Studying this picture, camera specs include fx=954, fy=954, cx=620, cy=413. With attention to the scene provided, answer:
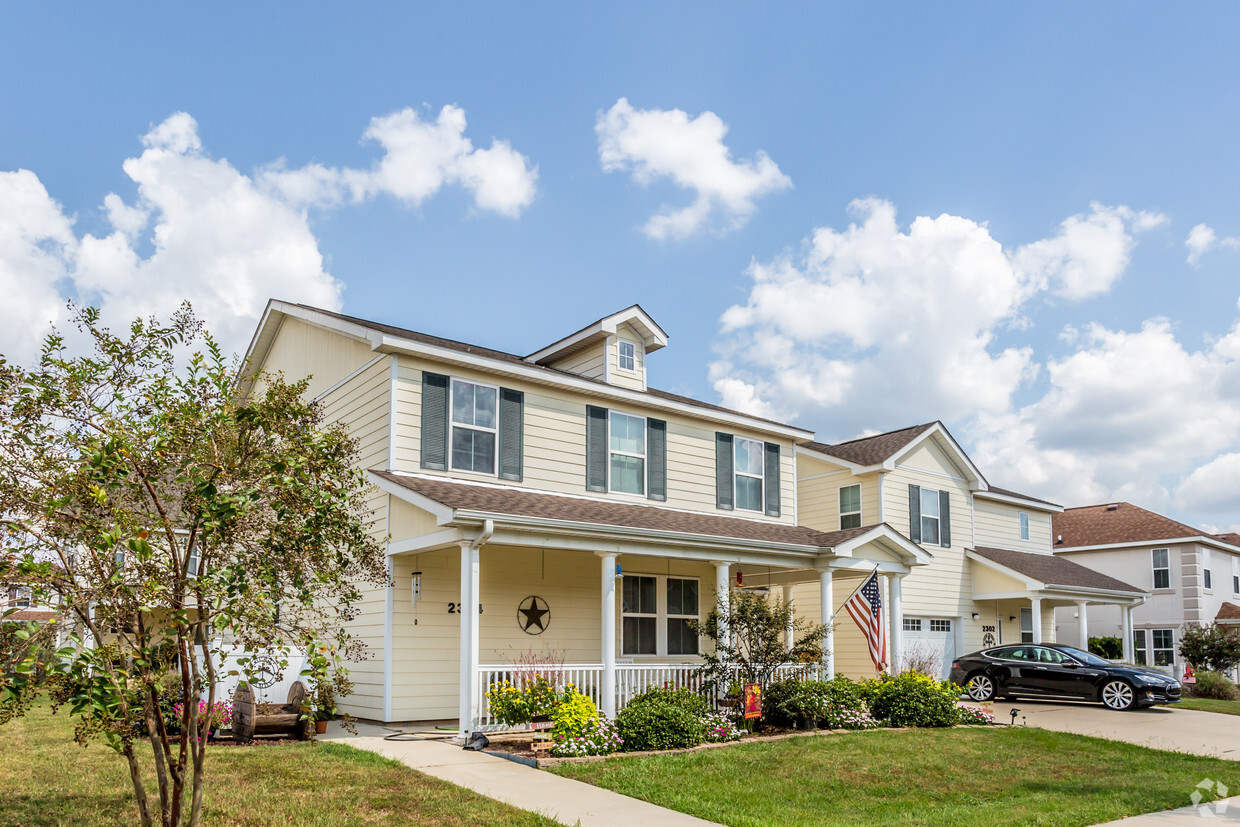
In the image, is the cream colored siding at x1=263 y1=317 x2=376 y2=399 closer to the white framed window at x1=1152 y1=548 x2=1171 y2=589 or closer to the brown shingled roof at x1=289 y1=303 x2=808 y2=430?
the brown shingled roof at x1=289 y1=303 x2=808 y2=430

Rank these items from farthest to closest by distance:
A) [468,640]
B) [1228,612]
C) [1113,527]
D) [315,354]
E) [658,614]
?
[1113,527] → [1228,612] → [315,354] → [658,614] → [468,640]

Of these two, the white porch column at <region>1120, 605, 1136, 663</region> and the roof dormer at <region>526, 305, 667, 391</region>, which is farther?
the white porch column at <region>1120, 605, 1136, 663</region>

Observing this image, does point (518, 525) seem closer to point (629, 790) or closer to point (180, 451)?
point (629, 790)

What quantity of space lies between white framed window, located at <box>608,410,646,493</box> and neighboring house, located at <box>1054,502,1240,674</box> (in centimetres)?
2222

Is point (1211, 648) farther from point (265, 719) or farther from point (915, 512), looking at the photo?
point (265, 719)

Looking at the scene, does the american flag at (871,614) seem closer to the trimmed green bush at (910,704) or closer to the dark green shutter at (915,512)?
the trimmed green bush at (910,704)

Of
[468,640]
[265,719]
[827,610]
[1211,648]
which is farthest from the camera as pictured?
[1211,648]

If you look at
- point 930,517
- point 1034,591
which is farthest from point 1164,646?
point 930,517

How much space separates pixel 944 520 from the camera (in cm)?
2586

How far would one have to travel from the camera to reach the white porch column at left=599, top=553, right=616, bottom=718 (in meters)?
13.7

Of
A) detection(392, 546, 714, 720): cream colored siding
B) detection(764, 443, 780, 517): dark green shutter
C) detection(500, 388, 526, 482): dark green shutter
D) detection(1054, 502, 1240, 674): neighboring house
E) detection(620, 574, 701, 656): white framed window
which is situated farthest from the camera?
detection(1054, 502, 1240, 674): neighboring house

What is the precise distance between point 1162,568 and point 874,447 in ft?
53.7

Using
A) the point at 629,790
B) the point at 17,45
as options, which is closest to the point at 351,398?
the point at 17,45

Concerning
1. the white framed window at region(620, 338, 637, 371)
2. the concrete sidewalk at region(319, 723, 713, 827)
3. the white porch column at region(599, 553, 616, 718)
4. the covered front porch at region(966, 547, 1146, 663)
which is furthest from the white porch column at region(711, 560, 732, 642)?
the covered front porch at region(966, 547, 1146, 663)
